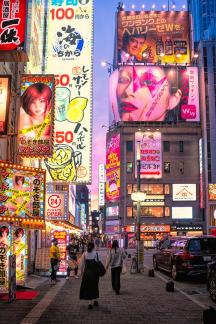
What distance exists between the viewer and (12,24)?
13125mm

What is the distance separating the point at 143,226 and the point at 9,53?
214 ft

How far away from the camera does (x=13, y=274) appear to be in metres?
11.7

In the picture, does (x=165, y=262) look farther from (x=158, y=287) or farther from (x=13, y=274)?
(x=13, y=274)

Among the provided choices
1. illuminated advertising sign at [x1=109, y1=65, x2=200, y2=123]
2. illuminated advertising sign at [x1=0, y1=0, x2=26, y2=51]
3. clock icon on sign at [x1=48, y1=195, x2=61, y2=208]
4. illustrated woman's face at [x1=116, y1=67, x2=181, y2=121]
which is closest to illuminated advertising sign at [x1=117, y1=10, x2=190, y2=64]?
illuminated advertising sign at [x1=109, y1=65, x2=200, y2=123]

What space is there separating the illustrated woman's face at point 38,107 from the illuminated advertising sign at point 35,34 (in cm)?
622

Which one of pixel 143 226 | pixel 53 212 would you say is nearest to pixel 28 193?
pixel 53 212

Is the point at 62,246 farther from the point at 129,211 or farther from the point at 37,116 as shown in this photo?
the point at 129,211

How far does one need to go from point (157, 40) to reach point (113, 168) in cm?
2582

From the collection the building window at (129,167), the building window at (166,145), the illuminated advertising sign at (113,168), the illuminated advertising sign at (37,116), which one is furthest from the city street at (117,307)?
the building window at (166,145)

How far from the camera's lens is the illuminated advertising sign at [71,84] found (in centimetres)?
2347

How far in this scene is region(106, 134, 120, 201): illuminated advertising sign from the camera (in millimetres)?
78875

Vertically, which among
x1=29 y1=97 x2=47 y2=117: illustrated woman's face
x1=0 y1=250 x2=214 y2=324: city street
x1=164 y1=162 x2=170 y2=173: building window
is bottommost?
x1=0 y1=250 x2=214 y2=324: city street

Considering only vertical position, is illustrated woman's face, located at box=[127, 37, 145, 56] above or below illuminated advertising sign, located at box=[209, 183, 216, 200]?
above

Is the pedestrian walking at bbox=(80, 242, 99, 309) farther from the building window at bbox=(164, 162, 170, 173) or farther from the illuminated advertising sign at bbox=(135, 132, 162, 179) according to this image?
the building window at bbox=(164, 162, 170, 173)
